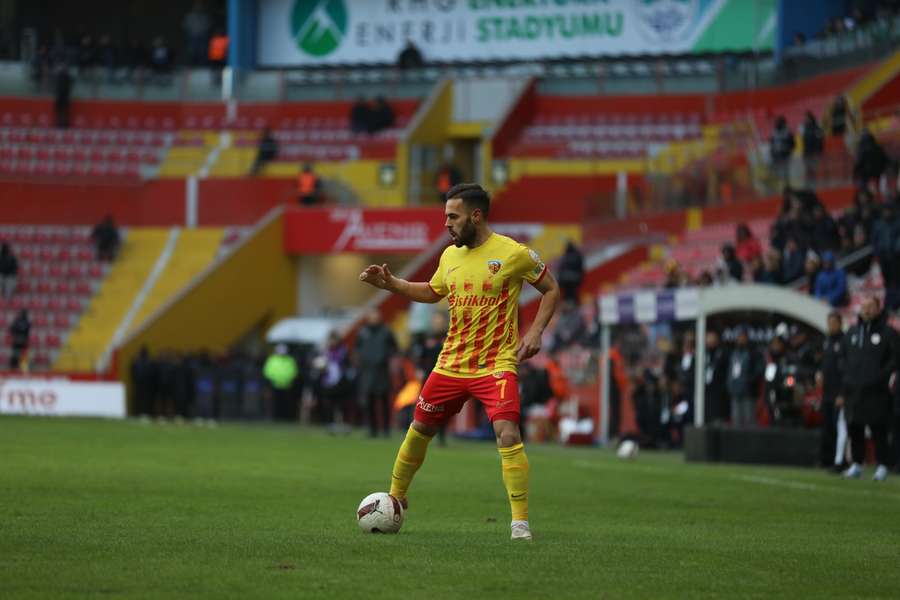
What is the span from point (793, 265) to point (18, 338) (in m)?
20.6

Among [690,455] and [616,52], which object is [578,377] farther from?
[616,52]

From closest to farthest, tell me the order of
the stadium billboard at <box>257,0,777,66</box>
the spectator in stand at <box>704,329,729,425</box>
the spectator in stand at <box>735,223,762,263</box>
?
the spectator in stand at <box>704,329,729,425</box>, the spectator in stand at <box>735,223,762,263</box>, the stadium billboard at <box>257,0,777,66</box>

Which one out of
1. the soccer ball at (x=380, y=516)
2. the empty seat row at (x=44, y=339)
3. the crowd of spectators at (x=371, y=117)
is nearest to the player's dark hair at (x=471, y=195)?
the soccer ball at (x=380, y=516)

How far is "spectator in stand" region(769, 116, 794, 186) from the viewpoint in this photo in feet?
113

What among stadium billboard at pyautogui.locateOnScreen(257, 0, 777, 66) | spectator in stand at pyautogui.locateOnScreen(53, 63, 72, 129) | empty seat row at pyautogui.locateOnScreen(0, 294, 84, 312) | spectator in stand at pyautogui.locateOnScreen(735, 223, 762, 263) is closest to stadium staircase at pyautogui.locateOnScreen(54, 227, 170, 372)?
empty seat row at pyautogui.locateOnScreen(0, 294, 84, 312)

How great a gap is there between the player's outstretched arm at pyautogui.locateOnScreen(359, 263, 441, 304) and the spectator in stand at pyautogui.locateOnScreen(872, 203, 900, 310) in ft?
46.2

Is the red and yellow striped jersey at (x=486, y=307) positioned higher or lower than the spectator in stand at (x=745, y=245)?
lower

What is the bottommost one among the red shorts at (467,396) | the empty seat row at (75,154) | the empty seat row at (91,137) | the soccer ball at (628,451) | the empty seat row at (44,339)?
the soccer ball at (628,451)

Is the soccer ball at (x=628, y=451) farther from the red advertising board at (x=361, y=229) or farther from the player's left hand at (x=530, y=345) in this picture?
the red advertising board at (x=361, y=229)

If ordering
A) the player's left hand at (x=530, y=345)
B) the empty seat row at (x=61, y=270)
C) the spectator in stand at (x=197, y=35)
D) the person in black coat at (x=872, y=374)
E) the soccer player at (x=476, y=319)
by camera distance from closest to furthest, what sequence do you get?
the player's left hand at (x=530, y=345)
the soccer player at (x=476, y=319)
the person in black coat at (x=872, y=374)
the empty seat row at (x=61, y=270)
the spectator in stand at (x=197, y=35)

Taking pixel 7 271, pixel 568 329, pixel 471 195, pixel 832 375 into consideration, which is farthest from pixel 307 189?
pixel 471 195

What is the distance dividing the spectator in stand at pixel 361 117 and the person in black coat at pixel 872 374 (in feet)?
104

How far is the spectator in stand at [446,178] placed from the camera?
47.7 meters

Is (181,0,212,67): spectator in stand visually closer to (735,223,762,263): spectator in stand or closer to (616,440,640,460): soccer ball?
(735,223,762,263): spectator in stand
